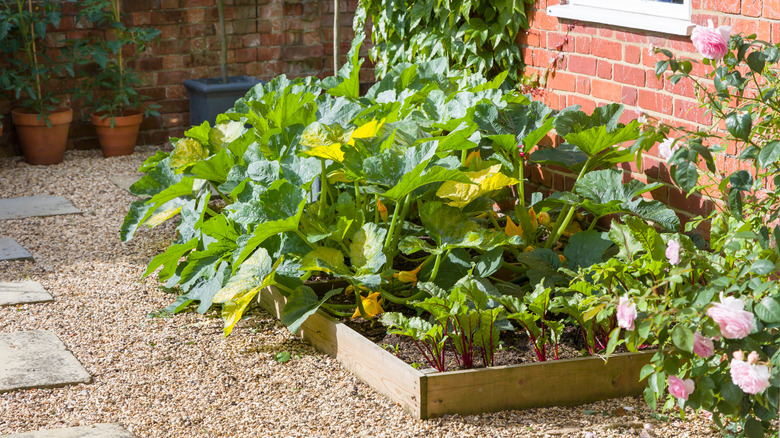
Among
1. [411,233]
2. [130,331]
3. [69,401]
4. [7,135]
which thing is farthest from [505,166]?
[7,135]

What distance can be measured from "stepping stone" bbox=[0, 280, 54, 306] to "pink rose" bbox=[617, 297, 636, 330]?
2553mm

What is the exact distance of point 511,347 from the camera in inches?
114

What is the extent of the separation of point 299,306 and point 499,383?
80 cm

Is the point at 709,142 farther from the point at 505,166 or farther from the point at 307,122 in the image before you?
the point at 307,122

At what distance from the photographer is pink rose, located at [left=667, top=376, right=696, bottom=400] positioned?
81.8 inches

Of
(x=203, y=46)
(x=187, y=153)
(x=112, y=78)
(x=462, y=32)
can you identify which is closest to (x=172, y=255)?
(x=187, y=153)

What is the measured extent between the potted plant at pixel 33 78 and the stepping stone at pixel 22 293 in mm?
2406

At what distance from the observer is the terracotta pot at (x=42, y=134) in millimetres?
6051

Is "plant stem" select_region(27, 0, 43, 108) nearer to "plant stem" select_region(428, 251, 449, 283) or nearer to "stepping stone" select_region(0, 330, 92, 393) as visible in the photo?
"stepping stone" select_region(0, 330, 92, 393)

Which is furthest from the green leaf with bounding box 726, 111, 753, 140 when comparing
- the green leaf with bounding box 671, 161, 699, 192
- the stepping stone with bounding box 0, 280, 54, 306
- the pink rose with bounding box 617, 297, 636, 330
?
the stepping stone with bounding box 0, 280, 54, 306

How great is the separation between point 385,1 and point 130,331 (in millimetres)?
2316

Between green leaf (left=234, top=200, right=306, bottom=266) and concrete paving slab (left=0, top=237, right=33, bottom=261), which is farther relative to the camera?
concrete paving slab (left=0, top=237, right=33, bottom=261)

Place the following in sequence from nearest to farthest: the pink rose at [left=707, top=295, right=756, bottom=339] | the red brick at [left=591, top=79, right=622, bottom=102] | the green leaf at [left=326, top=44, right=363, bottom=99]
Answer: the pink rose at [left=707, top=295, right=756, bottom=339], the red brick at [left=591, top=79, right=622, bottom=102], the green leaf at [left=326, top=44, right=363, bottom=99]

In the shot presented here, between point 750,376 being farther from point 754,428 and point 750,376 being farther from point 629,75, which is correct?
point 629,75
